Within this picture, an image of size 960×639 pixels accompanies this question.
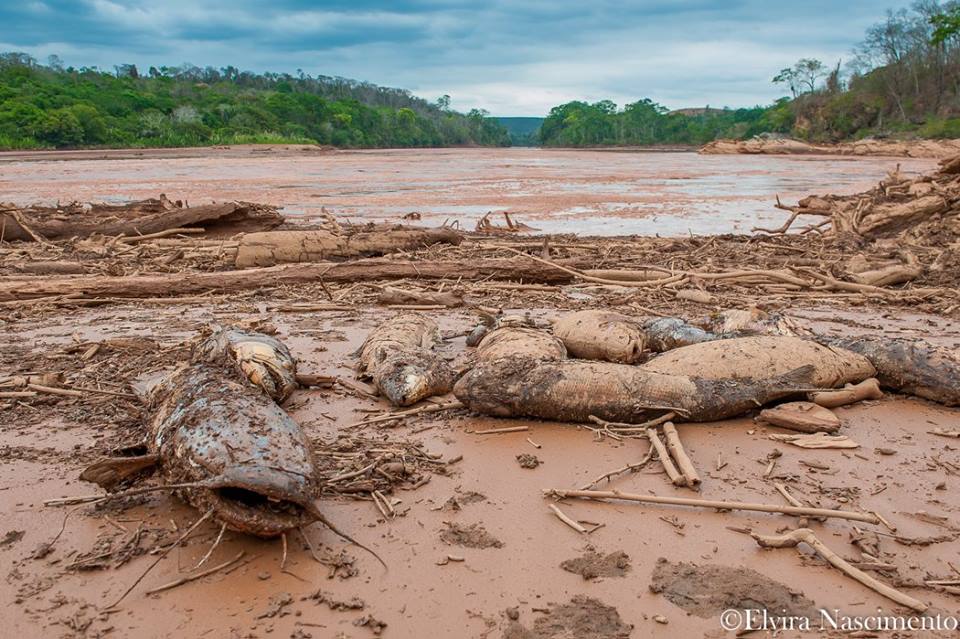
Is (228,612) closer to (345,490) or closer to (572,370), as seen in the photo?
(345,490)

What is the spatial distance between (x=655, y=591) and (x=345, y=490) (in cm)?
146

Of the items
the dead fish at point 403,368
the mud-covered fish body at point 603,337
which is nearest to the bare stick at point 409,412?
the dead fish at point 403,368

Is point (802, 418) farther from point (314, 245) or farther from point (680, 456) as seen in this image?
point (314, 245)

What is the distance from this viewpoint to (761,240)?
12.0 meters

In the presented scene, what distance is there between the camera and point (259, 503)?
9.36 ft

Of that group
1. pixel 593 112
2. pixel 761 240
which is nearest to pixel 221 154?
pixel 761 240

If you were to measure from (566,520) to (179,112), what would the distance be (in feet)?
268

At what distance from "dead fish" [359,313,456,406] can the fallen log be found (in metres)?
3.34

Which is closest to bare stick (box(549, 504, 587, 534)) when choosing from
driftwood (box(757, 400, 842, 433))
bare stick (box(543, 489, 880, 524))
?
bare stick (box(543, 489, 880, 524))

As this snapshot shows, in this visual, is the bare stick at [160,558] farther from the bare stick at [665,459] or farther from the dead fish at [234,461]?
the bare stick at [665,459]

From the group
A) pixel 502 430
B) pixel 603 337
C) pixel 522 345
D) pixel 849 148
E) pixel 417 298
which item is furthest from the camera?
pixel 849 148

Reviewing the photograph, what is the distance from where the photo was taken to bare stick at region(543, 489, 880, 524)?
123 inches

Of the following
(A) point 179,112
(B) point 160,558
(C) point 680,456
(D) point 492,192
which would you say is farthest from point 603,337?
(A) point 179,112

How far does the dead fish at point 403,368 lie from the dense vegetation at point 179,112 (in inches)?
2568
